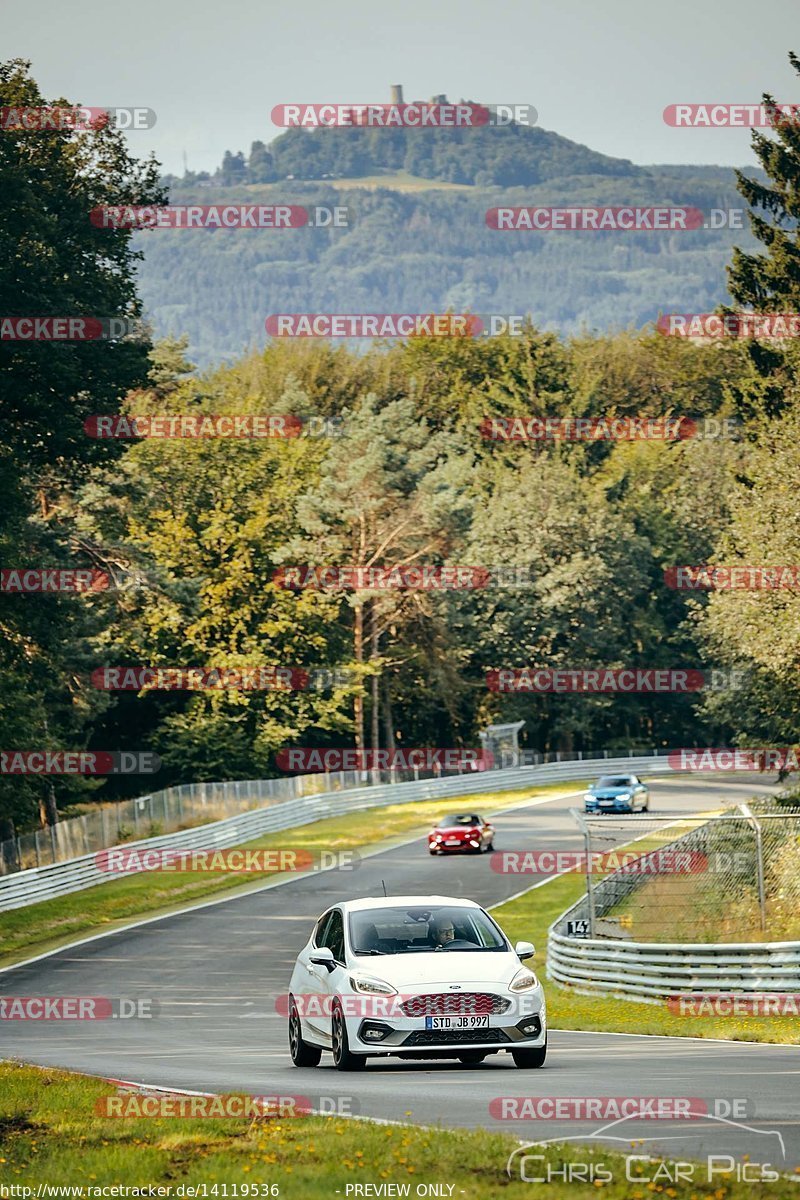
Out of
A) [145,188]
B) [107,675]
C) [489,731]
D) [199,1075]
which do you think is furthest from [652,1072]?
[489,731]

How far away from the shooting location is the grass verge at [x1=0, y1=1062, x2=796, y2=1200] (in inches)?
346

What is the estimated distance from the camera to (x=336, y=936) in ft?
53.0

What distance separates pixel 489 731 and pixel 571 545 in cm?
1224

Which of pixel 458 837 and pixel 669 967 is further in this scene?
pixel 458 837

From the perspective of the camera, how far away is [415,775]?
260 ft

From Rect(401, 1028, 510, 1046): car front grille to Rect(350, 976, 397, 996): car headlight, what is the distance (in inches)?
15.2

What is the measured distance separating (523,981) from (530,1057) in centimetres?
67
